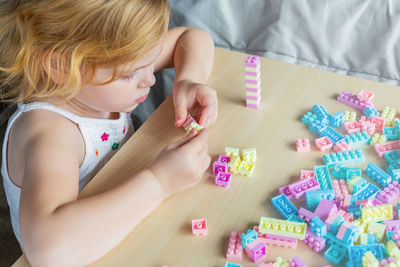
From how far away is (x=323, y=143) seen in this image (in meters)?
0.83

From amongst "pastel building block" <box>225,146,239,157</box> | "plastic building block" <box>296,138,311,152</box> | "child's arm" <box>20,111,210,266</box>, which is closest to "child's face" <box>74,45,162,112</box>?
"child's arm" <box>20,111,210,266</box>

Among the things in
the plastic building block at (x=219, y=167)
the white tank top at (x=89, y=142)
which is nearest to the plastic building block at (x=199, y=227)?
the plastic building block at (x=219, y=167)

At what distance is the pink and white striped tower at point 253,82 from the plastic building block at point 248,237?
0.34 metres

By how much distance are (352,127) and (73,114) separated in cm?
58

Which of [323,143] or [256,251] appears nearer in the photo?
[256,251]

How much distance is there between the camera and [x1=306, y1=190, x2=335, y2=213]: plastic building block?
72 centimetres

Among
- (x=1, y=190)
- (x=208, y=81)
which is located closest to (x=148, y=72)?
(x=208, y=81)

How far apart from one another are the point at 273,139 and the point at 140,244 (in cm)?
34

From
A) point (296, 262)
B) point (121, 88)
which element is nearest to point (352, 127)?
point (296, 262)

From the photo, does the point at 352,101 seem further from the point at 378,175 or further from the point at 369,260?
the point at 369,260

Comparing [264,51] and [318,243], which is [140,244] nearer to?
[318,243]

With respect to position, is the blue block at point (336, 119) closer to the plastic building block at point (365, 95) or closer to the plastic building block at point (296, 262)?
the plastic building block at point (365, 95)

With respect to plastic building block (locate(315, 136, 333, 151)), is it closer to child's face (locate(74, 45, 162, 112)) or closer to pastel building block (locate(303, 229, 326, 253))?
pastel building block (locate(303, 229, 326, 253))

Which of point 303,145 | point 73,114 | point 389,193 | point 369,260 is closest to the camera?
point 369,260
